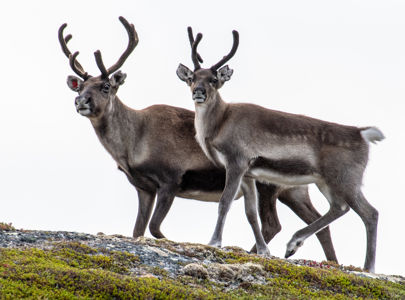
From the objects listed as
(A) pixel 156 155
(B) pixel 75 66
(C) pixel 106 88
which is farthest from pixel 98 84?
(A) pixel 156 155

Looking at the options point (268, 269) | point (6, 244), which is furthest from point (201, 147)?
point (6, 244)

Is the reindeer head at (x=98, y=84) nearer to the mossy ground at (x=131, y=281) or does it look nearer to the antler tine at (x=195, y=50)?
the antler tine at (x=195, y=50)

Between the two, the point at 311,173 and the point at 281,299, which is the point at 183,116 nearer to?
the point at 311,173

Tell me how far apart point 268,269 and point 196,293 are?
203 centimetres

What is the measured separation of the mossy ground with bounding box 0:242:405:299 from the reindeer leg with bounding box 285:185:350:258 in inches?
79.6

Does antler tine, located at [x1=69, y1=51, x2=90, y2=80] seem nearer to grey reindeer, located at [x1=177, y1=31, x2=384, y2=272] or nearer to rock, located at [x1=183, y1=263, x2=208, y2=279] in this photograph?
grey reindeer, located at [x1=177, y1=31, x2=384, y2=272]

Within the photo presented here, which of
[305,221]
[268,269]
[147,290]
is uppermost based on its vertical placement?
[305,221]

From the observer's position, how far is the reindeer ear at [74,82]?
14.9m

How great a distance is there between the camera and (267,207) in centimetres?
1534

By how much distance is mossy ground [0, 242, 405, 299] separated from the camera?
8.86 metres

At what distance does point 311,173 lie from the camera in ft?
46.1

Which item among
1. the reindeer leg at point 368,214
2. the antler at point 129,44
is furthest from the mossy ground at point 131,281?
the antler at point 129,44

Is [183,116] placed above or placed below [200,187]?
above

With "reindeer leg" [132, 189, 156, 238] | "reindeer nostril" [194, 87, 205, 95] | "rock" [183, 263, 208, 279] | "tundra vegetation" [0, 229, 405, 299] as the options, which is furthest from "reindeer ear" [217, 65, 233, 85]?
"rock" [183, 263, 208, 279]
